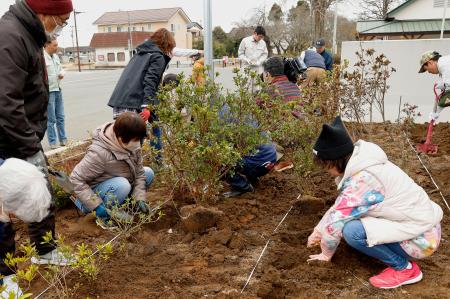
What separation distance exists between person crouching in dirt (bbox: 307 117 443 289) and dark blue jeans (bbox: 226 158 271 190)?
143cm

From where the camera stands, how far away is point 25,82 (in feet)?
7.94

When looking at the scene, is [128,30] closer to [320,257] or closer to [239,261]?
[239,261]

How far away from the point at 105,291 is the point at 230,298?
75 cm

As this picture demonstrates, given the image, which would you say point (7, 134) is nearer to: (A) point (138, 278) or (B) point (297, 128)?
(A) point (138, 278)

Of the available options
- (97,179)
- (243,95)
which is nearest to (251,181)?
(243,95)

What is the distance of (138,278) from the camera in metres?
2.69

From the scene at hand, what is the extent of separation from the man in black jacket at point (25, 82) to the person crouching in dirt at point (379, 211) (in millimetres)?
1697

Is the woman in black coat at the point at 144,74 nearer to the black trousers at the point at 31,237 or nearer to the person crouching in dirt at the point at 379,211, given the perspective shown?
the black trousers at the point at 31,237

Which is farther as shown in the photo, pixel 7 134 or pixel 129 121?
pixel 129 121

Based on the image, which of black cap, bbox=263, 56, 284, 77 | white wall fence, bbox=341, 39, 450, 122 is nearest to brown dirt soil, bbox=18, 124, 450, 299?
black cap, bbox=263, 56, 284, 77

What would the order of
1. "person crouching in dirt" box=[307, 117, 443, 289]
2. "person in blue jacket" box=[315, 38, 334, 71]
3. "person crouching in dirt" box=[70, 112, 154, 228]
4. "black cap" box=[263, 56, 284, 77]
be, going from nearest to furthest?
"person crouching in dirt" box=[307, 117, 443, 289] → "person crouching in dirt" box=[70, 112, 154, 228] → "black cap" box=[263, 56, 284, 77] → "person in blue jacket" box=[315, 38, 334, 71]

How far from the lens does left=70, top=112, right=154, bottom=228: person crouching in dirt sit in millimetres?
3211

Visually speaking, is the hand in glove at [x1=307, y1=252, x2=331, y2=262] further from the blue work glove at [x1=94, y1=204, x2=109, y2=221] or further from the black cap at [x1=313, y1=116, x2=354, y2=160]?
the blue work glove at [x1=94, y1=204, x2=109, y2=221]

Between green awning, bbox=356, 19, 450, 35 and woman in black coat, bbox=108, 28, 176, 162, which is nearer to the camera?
woman in black coat, bbox=108, 28, 176, 162
